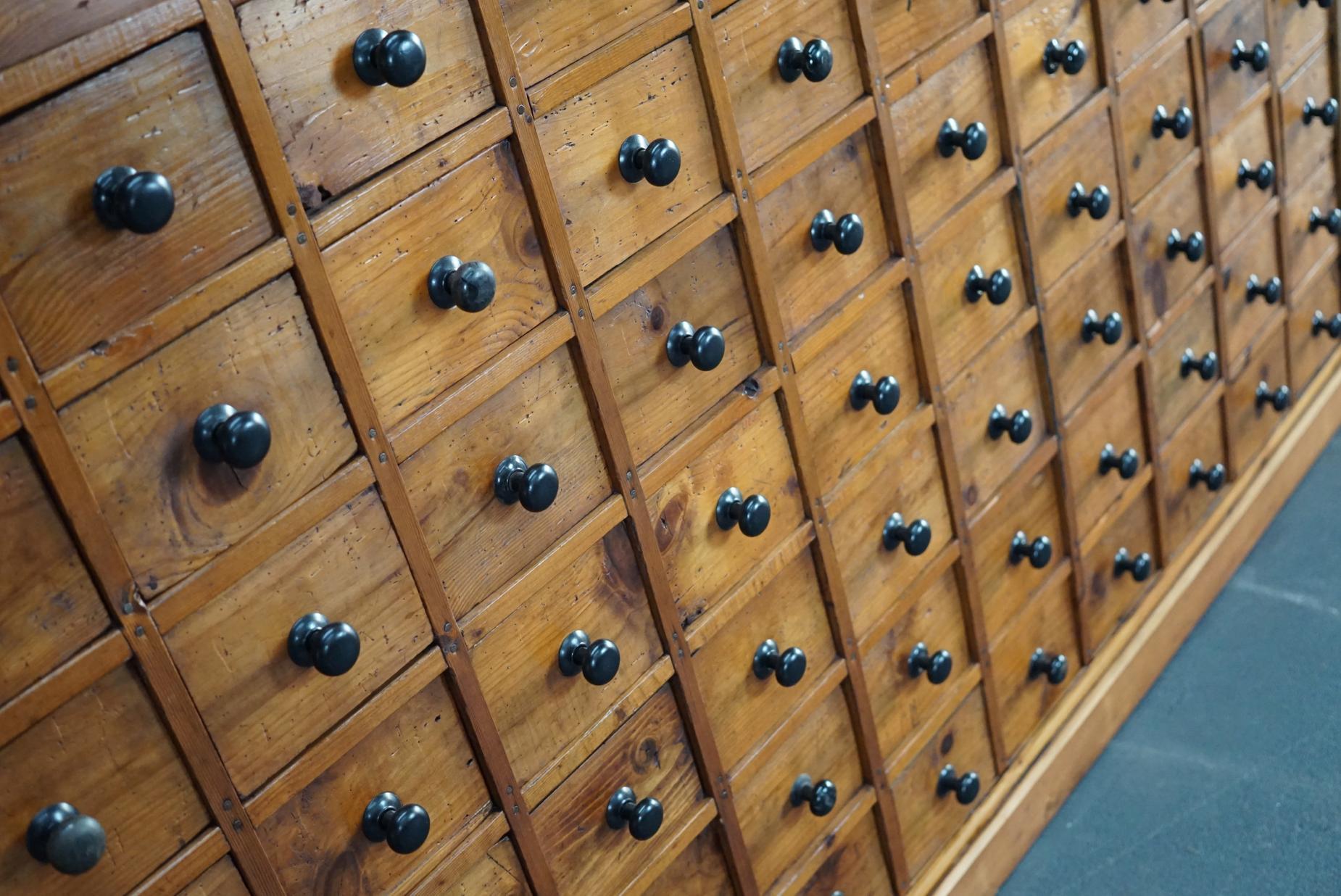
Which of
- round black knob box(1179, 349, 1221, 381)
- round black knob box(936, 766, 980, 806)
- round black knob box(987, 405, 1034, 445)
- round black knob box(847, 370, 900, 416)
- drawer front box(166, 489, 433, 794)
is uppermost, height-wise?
drawer front box(166, 489, 433, 794)

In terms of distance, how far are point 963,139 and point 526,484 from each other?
83cm

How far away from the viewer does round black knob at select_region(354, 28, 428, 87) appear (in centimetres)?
117

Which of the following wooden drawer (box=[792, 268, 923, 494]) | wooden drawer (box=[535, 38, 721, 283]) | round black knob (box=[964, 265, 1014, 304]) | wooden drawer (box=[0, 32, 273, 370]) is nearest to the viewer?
wooden drawer (box=[0, 32, 273, 370])

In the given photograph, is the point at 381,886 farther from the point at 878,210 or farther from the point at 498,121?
the point at 878,210

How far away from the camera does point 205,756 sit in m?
1.17

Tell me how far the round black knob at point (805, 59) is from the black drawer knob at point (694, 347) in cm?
31

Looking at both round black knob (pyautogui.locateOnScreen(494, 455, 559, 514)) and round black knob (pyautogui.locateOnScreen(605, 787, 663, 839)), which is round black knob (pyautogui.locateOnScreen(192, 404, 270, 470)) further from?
round black knob (pyautogui.locateOnScreen(605, 787, 663, 839))

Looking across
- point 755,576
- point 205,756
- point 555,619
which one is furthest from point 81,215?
point 755,576

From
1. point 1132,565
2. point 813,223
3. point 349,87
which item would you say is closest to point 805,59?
point 813,223

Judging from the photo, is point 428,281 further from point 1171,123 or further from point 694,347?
point 1171,123

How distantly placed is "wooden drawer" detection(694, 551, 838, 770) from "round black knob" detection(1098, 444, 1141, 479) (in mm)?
723

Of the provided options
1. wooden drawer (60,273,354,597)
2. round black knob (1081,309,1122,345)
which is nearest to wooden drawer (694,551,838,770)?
wooden drawer (60,273,354,597)

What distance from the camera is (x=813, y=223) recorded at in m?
1.69

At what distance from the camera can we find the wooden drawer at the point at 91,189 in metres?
1.01
